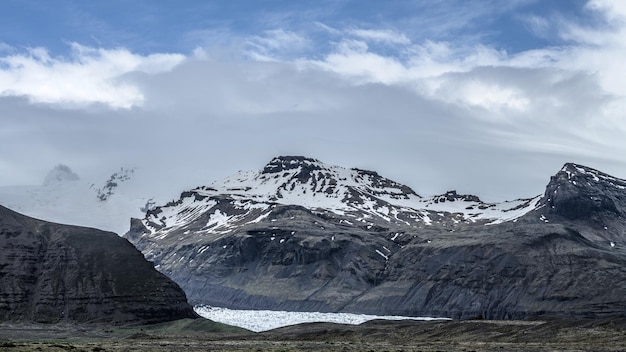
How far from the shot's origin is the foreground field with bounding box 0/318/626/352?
13350 centimetres

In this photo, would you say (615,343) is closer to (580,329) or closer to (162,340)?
(580,329)

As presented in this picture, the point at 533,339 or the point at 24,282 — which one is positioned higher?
the point at 24,282

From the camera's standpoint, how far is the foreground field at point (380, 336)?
13350 centimetres

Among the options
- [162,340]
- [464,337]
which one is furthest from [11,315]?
[464,337]

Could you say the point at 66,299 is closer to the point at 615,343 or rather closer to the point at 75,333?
the point at 75,333

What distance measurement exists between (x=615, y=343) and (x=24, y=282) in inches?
4902

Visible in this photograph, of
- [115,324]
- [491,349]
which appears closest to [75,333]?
[115,324]

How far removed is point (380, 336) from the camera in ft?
538

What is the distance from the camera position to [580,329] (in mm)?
157250

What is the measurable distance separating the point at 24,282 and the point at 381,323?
7708cm

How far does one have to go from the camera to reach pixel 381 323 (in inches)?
7741

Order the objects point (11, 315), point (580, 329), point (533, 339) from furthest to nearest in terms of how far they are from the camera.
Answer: point (11, 315) < point (580, 329) < point (533, 339)

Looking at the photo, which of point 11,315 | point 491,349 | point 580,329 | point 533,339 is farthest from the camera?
point 11,315

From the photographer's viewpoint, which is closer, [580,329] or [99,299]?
[580,329]
